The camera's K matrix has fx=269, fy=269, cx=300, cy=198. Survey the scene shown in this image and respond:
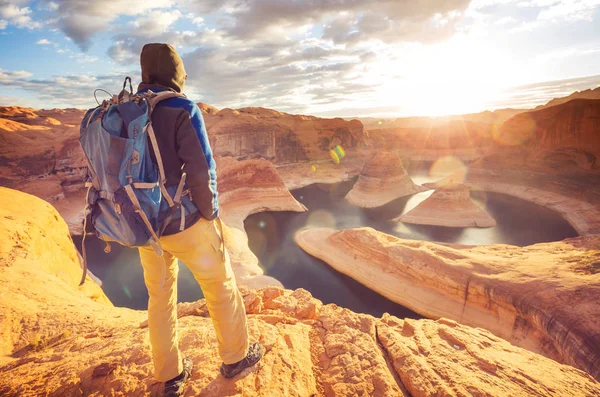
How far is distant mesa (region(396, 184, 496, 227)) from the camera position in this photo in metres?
18.7

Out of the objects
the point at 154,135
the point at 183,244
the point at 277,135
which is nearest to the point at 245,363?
the point at 183,244

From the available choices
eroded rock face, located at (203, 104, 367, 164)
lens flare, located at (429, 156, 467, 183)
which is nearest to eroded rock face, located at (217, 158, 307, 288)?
eroded rock face, located at (203, 104, 367, 164)

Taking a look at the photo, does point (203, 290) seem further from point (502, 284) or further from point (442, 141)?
point (442, 141)

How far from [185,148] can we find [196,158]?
0.08 metres

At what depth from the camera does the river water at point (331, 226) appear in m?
11.4

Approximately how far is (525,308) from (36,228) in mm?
11646

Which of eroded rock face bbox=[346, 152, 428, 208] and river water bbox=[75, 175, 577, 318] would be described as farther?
eroded rock face bbox=[346, 152, 428, 208]

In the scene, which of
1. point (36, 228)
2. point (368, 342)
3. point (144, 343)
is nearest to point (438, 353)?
point (368, 342)

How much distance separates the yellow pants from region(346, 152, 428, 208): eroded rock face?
23409mm

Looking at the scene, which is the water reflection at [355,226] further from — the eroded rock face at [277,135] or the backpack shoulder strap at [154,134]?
the backpack shoulder strap at [154,134]

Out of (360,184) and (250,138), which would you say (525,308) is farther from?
(250,138)

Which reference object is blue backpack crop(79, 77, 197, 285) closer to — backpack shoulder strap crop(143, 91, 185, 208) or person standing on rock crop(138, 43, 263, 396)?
backpack shoulder strap crop(143, 91, 185, 208)

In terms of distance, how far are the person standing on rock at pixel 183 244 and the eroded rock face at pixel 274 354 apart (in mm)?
303

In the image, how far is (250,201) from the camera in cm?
2181
